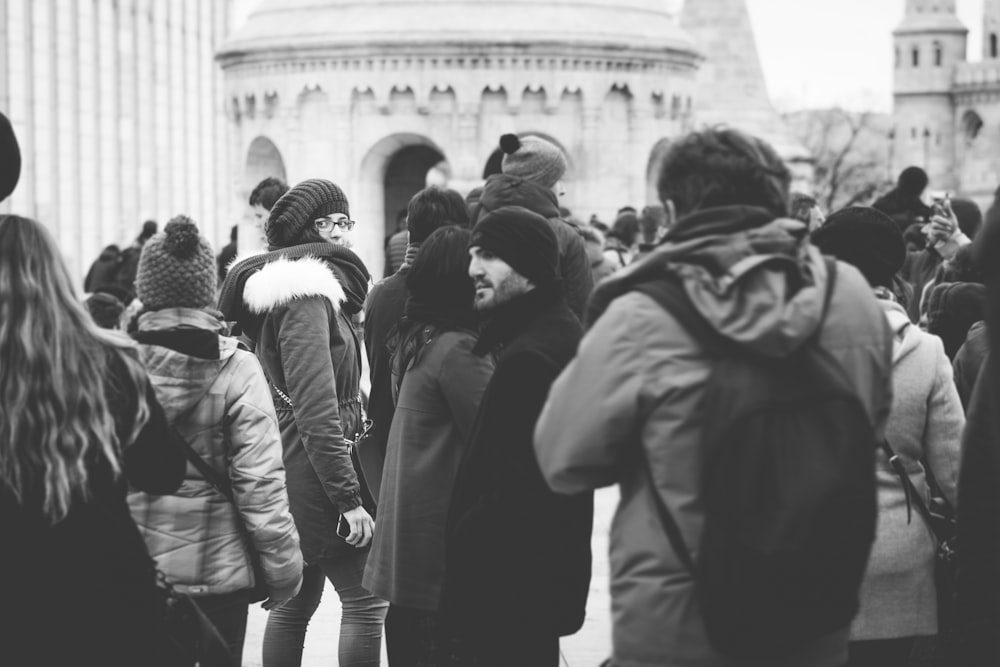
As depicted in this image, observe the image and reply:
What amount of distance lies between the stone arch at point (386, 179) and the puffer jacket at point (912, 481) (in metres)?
25.3

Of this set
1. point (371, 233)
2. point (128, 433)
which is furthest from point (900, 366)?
point (371, 233)

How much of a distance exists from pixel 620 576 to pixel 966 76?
12452 cm

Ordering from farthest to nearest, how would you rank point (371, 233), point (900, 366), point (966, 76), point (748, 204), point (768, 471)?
point (966, 76), point (371, 233), point (900, 366), point (748, 204), point (768, 471)

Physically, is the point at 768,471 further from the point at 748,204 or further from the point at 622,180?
the point at 622,180

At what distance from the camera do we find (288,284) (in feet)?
23.5

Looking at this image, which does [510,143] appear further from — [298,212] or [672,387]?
[672,387]

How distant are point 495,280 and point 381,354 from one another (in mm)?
1821

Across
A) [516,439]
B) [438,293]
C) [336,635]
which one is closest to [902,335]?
[516,439]

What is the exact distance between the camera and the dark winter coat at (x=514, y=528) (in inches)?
225

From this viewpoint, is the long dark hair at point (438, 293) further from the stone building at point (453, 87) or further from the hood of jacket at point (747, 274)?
the stone building at point (453, 87)

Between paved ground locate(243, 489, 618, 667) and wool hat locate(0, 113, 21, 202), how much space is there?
360 cm

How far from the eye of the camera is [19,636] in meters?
4.75

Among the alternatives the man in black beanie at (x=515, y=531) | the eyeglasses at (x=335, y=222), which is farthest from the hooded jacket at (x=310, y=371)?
the man in black beanie at (x=515, y=531)

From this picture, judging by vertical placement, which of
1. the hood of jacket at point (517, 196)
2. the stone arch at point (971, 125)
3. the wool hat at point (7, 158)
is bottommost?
the stone arch at point (971, 125)
